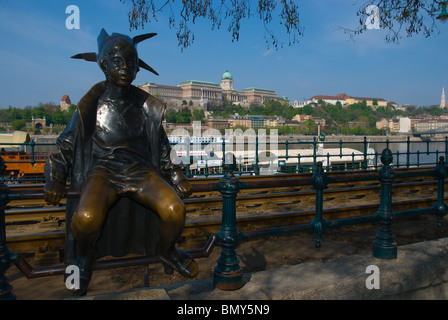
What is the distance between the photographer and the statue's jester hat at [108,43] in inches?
113

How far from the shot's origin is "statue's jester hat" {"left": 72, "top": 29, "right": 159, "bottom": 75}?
2.86 metres

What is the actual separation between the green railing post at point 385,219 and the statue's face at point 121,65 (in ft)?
7.90

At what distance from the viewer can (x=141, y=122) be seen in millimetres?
3014

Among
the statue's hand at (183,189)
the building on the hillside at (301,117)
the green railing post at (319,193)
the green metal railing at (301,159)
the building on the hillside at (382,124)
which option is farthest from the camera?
the building on the hillside at (382,124)

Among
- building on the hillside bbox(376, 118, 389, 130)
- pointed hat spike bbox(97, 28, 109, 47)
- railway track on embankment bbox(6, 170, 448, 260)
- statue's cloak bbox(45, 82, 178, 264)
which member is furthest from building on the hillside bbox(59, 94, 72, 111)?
statue's cloak bbox(45, 82, 178, 264)

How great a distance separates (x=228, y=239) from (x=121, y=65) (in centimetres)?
149

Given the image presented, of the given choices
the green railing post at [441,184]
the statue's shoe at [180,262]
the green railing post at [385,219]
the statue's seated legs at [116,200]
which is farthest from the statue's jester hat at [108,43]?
the green railing post at [441,184]

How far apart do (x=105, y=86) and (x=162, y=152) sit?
0.66m

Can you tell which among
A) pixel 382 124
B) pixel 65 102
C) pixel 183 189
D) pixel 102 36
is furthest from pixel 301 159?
pixel 382 124

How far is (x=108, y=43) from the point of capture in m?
2.87

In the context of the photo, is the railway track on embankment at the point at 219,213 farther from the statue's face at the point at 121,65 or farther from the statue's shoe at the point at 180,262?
the statue's face at the point at 121,65

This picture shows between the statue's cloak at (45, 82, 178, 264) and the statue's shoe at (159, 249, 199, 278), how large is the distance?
14cm

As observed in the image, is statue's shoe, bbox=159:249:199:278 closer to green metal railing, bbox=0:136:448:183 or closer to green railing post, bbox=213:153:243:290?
green railing post, bbox=213:153:243:290

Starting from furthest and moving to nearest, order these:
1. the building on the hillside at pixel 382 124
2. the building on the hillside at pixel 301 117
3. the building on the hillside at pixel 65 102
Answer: the building on the hillside at pixel 382 124
the building on the hillside at pixel 301 117
the building on the hillside at pixel 65 102
